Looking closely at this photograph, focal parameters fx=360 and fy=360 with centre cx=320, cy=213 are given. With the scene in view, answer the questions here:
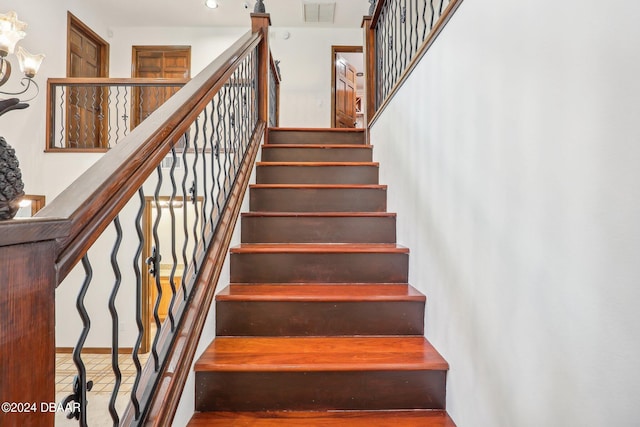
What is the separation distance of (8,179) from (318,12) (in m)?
6.22

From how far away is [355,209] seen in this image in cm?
244

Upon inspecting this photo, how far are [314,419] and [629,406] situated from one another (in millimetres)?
956

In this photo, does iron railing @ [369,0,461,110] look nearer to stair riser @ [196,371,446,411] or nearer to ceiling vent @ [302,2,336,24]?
stair riser @ [196,371,446,411]

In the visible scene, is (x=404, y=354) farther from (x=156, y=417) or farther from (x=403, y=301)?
(x=156, y=417)

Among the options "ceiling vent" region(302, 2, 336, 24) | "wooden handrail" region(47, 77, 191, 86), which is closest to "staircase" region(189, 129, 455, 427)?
"wooden handrail" region(47, 77, 191, 86)

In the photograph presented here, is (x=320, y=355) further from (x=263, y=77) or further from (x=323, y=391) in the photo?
(x=263, y=77)

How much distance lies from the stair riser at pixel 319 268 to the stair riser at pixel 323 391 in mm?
614

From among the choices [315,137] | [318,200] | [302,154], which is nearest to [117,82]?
[315,137]

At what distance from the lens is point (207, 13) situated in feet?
19.3

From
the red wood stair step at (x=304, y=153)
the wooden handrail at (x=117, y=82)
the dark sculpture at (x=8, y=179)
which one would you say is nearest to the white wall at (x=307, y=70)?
the wooden handrail at (x=117, y=82)

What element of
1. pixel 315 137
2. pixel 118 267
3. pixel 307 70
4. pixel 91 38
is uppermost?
pixel 91 38

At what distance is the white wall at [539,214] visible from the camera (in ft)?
2.03

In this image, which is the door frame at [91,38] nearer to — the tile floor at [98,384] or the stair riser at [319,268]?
the tile floor at [98,384]

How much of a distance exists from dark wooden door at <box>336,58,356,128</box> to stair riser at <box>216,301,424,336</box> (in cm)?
515
